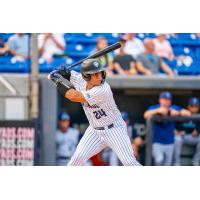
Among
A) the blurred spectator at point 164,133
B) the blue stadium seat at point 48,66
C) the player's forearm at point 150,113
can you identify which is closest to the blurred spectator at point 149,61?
the blurred spectator at point 164,133

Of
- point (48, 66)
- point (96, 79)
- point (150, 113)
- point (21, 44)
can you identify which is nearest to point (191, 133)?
point (150, 113)

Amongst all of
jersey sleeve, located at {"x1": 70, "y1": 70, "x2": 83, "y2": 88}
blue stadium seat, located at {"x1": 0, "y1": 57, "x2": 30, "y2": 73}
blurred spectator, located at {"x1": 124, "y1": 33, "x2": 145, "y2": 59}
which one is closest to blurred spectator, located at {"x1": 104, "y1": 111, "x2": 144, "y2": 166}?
blurred spectator, located at {"x1": 124, "y1": 33, "x2": 145, "y2": 59}

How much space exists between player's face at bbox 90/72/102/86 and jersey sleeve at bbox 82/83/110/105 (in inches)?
2.0

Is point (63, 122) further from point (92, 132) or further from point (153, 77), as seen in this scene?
point (92, 132)

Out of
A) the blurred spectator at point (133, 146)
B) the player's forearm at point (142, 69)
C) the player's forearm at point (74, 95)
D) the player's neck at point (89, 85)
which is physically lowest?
the blurred spectator at point (133, 146)

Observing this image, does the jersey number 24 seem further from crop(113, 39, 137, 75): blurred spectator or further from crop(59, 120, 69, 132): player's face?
crop(113, 39, 137, 75): blurred spectator

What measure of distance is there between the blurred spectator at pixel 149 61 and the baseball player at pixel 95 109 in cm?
283

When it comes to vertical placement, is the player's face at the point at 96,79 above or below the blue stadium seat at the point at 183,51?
below

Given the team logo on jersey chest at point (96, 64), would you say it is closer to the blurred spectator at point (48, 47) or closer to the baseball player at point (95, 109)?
the baseball player at point (95, 109)

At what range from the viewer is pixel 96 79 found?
9492 millimetres

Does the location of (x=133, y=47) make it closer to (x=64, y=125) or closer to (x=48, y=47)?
(x=48, y=47)

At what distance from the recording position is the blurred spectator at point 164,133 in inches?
480

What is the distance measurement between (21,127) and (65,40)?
1.31 meters

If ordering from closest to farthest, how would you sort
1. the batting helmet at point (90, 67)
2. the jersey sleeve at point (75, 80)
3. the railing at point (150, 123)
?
the batting helmet at point (90, 67)
the jersey sleeve at point (75, 80)
the railing at point (150, 123)
